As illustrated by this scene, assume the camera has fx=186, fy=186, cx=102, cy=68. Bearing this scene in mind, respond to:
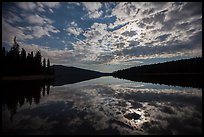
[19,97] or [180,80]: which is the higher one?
[180,80]

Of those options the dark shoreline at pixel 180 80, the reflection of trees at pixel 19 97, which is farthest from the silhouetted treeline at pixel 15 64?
the dark shoreline at pixel 180 80

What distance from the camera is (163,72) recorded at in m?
144

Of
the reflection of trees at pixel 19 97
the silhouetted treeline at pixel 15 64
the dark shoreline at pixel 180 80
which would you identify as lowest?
the reflection of trees at pixel 19 97

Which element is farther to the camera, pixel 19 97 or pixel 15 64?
pixel 15 64

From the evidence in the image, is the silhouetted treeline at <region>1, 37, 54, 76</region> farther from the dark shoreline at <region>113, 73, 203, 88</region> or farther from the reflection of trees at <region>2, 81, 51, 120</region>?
the dark shoreline at <region>113, 73, 203, 88</region>

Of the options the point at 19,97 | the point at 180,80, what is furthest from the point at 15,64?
the point at 180,80

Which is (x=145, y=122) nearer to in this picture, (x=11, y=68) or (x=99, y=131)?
(x=99, y=131)

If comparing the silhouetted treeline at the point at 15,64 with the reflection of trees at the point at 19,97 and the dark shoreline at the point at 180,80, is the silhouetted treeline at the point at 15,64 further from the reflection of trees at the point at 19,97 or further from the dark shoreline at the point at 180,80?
the dark shoreline at the point at 180,80

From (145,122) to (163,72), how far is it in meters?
141

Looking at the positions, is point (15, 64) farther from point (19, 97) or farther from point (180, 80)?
point (180, 80)

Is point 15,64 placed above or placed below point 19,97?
above

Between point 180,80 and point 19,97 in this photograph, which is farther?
point 180,80

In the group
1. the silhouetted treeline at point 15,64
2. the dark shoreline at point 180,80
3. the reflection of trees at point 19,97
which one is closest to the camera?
the reflection of trees at point 19,97

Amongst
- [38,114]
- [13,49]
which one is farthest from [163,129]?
[13,49]
